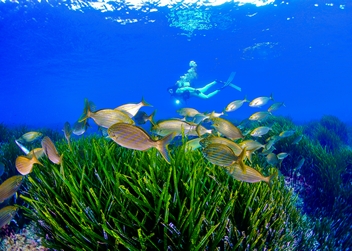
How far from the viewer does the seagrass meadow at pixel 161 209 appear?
214cm

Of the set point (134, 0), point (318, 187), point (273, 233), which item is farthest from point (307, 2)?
point (273, 233)

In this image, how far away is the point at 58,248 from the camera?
238cm

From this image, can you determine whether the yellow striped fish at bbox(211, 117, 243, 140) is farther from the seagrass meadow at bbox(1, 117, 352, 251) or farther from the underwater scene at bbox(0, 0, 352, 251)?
the seagrass meadow at bbox(1, 117, 352, 251)

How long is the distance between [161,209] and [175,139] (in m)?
8.80

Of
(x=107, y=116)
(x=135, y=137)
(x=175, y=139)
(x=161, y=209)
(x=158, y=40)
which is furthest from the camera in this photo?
(x=158, y=40)

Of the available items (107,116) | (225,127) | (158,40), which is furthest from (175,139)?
(158,40)

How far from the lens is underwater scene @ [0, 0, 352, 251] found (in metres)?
2.37

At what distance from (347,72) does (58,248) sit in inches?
3767

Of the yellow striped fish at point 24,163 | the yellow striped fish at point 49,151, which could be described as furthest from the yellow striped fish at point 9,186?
the yellow striped fish at point 49,151

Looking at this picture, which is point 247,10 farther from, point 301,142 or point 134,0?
point 301,142

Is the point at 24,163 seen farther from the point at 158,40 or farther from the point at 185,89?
the point at 158,40

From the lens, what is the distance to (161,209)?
2373 mm

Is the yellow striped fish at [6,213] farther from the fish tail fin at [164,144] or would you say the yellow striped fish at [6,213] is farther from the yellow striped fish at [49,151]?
the fish tail fin at [164,144]

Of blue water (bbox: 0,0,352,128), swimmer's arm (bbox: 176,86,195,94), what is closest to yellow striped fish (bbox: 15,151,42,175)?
blue water (bbox: 0,0,352,128)
